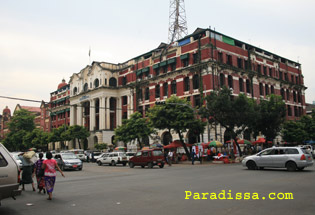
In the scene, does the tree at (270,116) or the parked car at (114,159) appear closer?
the parked car at (114,159)

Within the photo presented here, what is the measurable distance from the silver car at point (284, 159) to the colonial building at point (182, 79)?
20.0 meters

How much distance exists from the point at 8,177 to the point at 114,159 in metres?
24.6

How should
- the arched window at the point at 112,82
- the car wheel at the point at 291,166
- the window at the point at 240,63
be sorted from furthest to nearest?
the arched window at the point at 112,82 → the window at the point at 240,63 → the car wheel at the point at 291,166

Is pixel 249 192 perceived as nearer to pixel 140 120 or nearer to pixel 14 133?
pixel 140 120

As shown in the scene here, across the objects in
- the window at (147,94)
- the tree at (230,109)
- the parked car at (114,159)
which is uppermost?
the window at (147,94)

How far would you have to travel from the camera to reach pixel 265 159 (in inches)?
A: 719

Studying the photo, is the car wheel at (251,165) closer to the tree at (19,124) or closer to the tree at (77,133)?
the tree at (77,133)

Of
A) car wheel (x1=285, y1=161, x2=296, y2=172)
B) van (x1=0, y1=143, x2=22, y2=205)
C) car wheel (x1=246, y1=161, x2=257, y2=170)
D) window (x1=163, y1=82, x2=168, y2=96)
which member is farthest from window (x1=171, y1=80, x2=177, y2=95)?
van (x1=0, y1=143, x2=22, y2=205)

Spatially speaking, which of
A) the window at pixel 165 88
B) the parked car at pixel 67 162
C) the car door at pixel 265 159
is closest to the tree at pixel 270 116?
the window at pixel 165 88

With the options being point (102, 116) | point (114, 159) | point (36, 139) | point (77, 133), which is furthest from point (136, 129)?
point (36, 139)

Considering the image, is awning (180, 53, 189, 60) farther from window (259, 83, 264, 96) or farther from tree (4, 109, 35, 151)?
tree (4, 109, 35, 151)

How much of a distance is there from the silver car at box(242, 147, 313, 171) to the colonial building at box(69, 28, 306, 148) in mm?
20010

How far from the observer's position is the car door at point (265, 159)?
1816cm

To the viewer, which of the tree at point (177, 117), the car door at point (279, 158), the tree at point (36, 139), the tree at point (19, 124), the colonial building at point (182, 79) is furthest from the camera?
the tree at point (19, 124)
